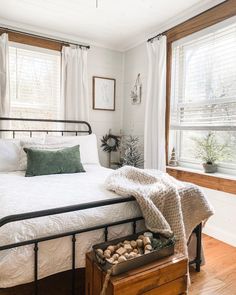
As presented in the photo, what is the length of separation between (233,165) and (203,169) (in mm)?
335

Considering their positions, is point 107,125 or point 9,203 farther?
point 107,125

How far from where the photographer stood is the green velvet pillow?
89.4 inches

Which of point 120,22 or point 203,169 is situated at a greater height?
point 120,22

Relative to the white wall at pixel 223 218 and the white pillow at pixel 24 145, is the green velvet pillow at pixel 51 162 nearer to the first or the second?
the white pillow at pixel 24 145

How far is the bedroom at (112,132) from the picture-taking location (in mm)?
1287

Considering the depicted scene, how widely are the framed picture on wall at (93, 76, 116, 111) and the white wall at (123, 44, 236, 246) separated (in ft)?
0.77

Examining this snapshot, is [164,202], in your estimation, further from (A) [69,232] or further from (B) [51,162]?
(B) [51,162]

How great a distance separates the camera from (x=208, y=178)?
2.53 metres

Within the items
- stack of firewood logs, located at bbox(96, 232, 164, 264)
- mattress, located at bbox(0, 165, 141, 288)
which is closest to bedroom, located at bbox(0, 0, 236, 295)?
mattress, located at bbox(0, 165, 141, 288)

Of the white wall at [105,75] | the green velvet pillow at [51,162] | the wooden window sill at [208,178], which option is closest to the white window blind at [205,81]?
the wooden window sill at [208,178]

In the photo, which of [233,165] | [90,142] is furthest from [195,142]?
[90,142]

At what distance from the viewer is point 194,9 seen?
2629 millimetres

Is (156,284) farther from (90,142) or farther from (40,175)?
(90,142)

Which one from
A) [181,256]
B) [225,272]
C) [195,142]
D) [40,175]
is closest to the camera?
[181,256]
